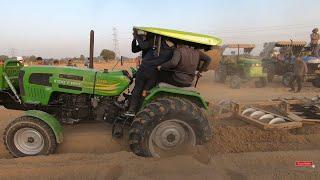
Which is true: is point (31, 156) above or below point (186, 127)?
Result: below

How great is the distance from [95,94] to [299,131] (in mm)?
3823

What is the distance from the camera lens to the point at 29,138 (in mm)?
6043

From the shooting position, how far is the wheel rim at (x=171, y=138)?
19.1 feet

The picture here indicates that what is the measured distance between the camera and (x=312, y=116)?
7867 mm

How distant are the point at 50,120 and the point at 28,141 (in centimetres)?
46

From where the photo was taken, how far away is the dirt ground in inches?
198

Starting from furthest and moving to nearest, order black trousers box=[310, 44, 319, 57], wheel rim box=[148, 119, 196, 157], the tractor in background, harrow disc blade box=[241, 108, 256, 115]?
black trousers box=[310, 44, 319, 57]
the tractor in background
harrow disc blade box=[241, 108, 256, 115]
wheel rim box=[148, 119, 196, 157]

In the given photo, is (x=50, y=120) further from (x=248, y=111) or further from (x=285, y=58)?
(x=285, y=58)

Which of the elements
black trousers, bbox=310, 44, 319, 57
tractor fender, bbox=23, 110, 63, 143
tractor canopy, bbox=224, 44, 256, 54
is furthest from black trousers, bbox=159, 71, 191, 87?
tractor canopy, bbox=224, 44, 256, 54

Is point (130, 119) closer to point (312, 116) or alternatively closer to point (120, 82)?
point (120, 82)

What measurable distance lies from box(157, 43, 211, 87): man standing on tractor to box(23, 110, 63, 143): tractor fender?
1.71 m

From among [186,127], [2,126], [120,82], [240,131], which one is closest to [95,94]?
[120,82]

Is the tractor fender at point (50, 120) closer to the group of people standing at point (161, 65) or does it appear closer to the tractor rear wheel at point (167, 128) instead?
the group of people standing at point (161, 65)

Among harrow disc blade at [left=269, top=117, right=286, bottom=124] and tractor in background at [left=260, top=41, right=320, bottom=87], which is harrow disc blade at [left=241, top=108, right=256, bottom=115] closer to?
harrow disc blade at [left=269, top=117, right=286, bottom=124]
